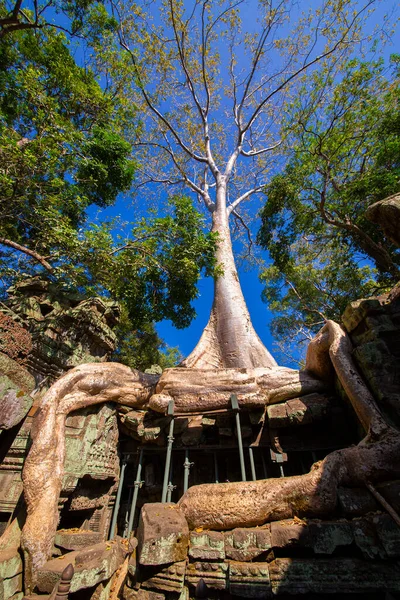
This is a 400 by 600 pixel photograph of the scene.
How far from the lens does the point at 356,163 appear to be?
8.08 meters

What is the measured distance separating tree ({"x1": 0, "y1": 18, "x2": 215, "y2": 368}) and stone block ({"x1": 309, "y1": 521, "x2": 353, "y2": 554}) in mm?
4742

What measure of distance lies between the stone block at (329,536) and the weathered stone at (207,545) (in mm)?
803

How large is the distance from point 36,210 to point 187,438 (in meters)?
4.98

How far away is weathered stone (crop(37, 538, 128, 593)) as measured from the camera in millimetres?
2384

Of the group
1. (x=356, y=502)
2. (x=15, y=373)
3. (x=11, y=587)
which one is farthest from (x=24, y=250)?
(x=356, y=502)

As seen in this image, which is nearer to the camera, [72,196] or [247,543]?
[247,543]

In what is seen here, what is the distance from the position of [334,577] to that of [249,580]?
25.5 inches

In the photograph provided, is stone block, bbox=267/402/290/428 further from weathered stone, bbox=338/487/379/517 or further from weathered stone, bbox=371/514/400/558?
weathered stone, bbox=371/514/400/558

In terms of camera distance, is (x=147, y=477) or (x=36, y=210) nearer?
(x=147, y=477)

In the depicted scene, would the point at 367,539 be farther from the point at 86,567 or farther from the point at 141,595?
the point at 86,567

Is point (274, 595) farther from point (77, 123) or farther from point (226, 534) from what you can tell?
point (77, 123)

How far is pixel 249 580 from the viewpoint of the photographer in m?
2.12

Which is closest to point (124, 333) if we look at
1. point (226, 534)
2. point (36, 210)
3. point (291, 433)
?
point (36, 210)

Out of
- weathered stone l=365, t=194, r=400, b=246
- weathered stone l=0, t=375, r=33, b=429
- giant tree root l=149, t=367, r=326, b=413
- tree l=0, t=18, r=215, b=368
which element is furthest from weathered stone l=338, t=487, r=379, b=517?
tree l=0, t=18, r=215, b=368
